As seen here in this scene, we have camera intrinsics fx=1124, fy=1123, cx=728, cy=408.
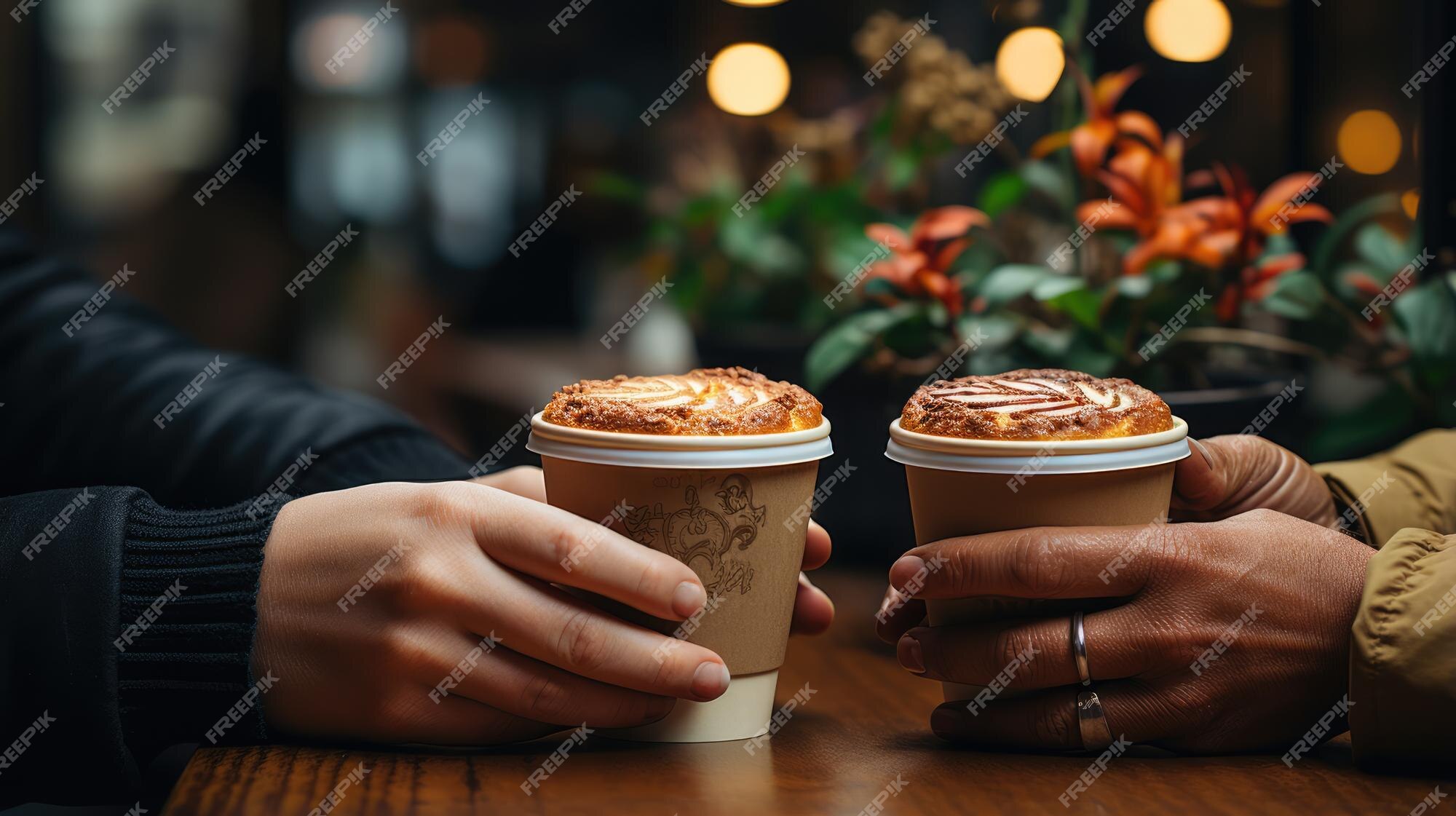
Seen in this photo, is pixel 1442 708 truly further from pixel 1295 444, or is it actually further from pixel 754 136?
pixel 754 136

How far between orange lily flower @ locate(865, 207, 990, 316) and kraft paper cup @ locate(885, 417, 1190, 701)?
50 centimetres

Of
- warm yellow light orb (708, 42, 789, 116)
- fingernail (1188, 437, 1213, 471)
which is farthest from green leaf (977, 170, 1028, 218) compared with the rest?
warm yellow light orb (708, 42, 789, 116)

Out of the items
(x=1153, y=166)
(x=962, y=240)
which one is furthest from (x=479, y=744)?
(x=1153, y=166)

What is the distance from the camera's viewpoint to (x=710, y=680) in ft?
2.69

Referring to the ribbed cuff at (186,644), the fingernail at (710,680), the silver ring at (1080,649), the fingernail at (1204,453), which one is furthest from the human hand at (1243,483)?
the ribbed cuff at (186,644)

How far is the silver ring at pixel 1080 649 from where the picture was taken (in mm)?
797

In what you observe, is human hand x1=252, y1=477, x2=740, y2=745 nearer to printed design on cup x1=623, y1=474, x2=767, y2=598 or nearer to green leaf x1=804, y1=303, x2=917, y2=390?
printed design on cup x1=623, y1=474, x2=767, y2=598

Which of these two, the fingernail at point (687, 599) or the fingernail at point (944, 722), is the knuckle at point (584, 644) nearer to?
the fingernail at point (687, 599)

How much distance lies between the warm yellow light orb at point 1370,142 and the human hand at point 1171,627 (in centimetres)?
178

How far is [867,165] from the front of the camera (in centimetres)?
202

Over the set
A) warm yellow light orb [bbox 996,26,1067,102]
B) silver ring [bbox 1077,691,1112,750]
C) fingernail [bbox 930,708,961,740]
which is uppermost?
warm yellow light orb [bbox 996,26,1067,102]

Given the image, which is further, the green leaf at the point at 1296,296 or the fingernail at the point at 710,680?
the green leaf at the point at 1296,296

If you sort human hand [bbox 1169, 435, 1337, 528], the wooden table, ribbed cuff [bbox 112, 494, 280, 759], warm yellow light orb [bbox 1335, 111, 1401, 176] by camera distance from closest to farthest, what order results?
the wooden table → ribbed cuff [bbox 112, 494, 280, 759] → human hand [bbox 1169, 435, 1337, 528] → warm yellow light orb [bbox 1335, 111, 1401, 176]

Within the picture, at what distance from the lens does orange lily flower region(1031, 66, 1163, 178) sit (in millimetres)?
1314
